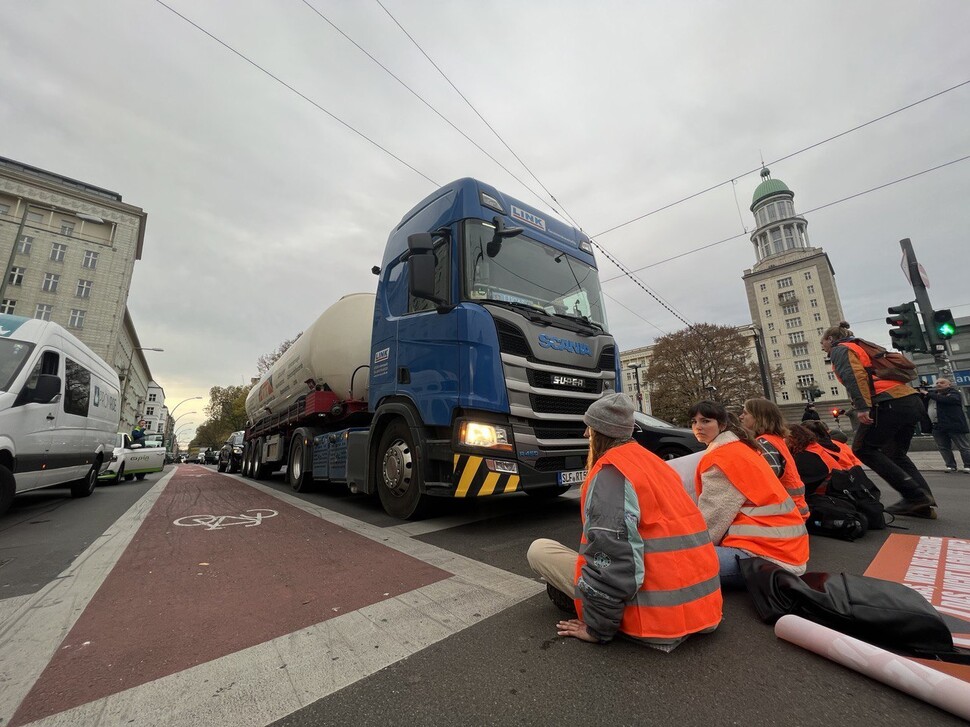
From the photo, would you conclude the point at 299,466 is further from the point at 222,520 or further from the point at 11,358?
the point at 11,358

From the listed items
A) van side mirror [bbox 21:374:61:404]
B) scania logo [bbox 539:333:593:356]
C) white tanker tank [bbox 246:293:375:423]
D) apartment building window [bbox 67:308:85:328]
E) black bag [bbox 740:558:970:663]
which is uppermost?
apartment building window [bbox 67:308:85:328]

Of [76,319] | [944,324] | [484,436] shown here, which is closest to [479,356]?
[484,436]

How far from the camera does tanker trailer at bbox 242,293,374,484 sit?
7.11 metres

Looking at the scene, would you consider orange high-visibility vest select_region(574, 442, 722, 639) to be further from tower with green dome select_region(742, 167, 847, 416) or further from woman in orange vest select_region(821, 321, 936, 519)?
tower with green dome select_region(742, 167, 847, 416)

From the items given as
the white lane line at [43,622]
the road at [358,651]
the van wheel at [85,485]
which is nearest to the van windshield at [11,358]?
the road at [358,651]

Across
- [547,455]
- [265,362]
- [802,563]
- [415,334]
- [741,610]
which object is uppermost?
[265,362]

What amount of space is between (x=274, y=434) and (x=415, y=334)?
7.44 meters

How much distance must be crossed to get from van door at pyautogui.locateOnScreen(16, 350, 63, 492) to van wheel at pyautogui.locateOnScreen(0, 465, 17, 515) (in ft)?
0.76

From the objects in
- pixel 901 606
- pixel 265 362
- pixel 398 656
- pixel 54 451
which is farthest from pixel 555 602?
pixel 265 362

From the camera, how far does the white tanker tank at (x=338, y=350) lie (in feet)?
23.5

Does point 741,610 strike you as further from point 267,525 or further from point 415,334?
point 267,525

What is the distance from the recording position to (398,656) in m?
1.88

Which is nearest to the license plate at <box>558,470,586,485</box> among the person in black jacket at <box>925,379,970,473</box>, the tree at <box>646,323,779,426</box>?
the person in black jacket at <box>925,379,970,473</box>

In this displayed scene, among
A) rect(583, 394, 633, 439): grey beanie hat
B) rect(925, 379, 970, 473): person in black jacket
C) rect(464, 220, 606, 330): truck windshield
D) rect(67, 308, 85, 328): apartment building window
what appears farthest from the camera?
rect(67, 308, 85, 328): apartment building window
